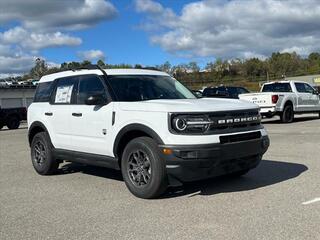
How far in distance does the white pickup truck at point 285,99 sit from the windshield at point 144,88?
1241cm

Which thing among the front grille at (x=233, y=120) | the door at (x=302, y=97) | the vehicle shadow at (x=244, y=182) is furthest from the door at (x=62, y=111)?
the door at (x=302, y=97)

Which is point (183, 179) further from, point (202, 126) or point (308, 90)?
point (308, 90)

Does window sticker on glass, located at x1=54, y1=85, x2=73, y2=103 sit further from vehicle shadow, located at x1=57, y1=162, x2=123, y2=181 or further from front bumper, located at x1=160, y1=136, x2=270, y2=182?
front bumper, located at x1=160, y1=136, x2=270, y2=182

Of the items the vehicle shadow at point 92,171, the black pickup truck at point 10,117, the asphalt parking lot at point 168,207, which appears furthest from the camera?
the black pickup truck at point 10,117

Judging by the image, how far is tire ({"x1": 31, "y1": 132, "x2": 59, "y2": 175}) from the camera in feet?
28.9

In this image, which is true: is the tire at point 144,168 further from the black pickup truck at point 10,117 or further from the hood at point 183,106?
the black pickup truck at point 10,117

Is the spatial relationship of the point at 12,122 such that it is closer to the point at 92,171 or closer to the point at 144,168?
the point at 92,171

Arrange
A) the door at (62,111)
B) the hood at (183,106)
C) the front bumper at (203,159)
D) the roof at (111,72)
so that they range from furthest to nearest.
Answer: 1. the door at (62,111)
2. the roof at (111,72)
3. the hood at (183,106)
4. the front bumper at (203,159)

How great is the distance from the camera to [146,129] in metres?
6.57

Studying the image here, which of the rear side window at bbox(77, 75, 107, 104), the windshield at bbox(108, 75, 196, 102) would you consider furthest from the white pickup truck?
the rear side window at bbox(77, 75, 107, 104)

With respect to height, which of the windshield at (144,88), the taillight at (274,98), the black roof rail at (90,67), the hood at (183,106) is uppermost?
the black roof rail at (90,67)

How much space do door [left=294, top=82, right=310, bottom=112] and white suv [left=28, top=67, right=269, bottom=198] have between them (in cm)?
1406

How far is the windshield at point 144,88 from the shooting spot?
7.43 meters

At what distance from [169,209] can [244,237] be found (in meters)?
1.44
